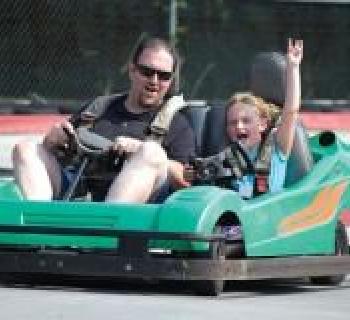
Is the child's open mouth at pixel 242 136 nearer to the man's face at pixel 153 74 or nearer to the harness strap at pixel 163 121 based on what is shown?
the harness strap at pixel 163 121

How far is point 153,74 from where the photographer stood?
A: 7.93m

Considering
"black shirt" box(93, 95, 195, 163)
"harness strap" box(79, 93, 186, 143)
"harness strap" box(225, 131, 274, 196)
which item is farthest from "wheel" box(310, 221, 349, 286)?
"harness strap" box(79, 93, 186, 143)

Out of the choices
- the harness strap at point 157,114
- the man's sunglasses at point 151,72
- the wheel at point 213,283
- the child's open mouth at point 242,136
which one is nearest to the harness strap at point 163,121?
the harness strap at point 157,114

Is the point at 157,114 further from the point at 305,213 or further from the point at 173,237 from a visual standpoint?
the point at 173,237

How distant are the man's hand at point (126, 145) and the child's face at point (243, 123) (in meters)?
0.51

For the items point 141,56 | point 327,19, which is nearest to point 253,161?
point 141,56

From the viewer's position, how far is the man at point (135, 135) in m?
7.71

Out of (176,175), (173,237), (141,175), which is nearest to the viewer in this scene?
(173,237)

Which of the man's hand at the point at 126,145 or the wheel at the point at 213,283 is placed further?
the man's hand at the point at 126,145

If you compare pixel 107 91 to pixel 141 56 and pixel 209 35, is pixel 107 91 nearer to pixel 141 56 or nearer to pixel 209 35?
pixel 209 35

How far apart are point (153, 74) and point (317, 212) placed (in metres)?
1.09

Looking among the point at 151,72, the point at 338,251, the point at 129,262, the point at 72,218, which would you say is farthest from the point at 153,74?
the point at 338,251

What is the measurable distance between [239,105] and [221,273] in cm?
112

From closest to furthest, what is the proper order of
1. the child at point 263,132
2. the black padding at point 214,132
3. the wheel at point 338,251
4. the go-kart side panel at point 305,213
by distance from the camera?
the go-kart side panel at point 305,213 → the child at point 263,132 → the black padding at point 214,132 → the wheel at point 338,251
